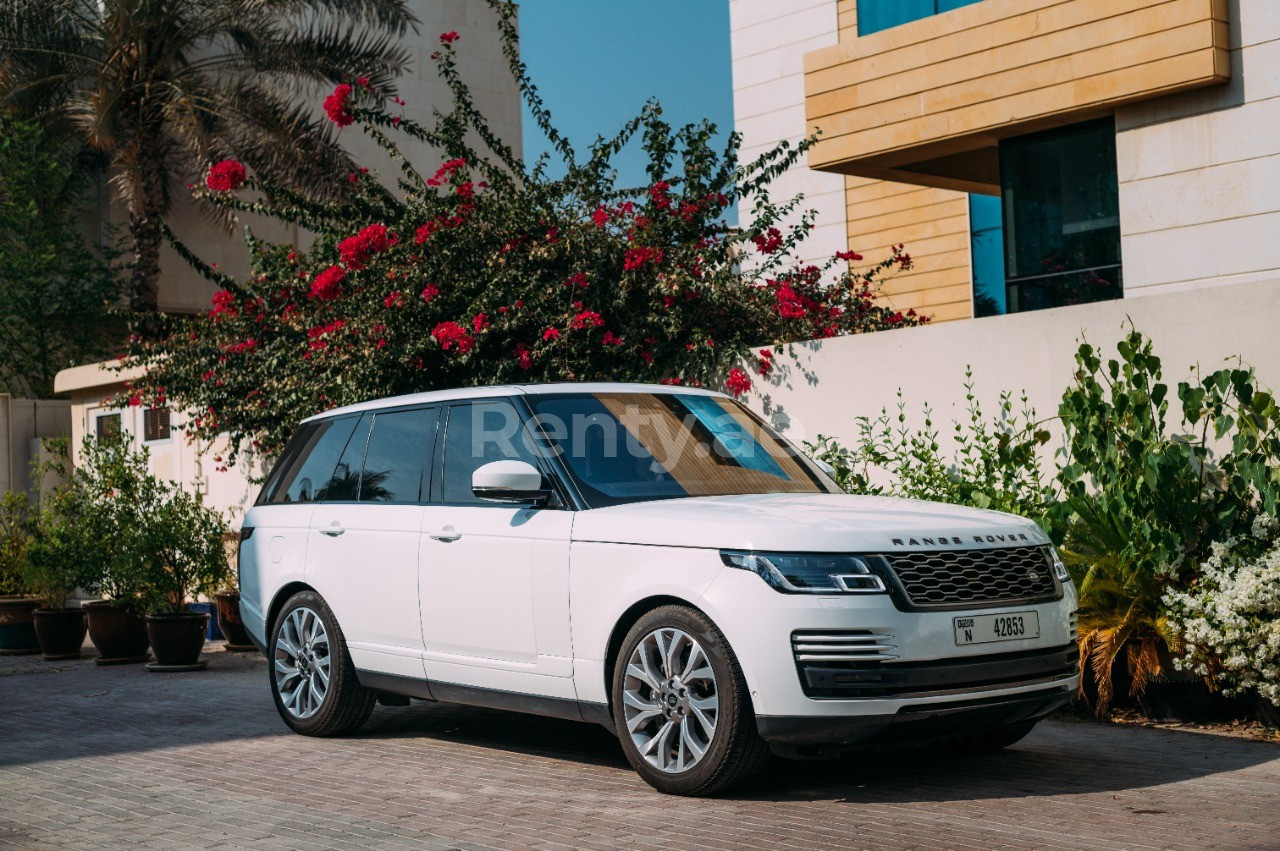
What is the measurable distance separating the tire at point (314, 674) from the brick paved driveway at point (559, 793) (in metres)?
0.14

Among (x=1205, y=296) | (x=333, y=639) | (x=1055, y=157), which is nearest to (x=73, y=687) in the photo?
(x=333, y=639)

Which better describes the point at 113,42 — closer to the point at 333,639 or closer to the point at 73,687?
the point at 73,687

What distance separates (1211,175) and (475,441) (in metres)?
8.46

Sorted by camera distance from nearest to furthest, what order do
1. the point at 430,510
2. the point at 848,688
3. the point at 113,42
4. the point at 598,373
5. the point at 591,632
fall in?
the point at 848,688 → the point at 591,632 → the point at 430,510 → the point at 598,373 → the point at 113,42

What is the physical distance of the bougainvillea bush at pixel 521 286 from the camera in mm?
12094

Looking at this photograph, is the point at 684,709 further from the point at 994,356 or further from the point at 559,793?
the point at 994,356

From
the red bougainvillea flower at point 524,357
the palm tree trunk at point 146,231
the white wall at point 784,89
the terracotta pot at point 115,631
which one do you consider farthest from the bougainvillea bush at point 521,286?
the palm tree trunk at point 146,231

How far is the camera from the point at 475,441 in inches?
313

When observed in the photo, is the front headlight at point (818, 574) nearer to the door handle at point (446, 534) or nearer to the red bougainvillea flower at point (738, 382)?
the door handle at point (446, 534)

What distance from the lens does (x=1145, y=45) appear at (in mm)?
13094

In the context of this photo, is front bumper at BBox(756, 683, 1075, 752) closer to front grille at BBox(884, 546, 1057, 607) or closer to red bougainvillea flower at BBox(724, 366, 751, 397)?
front grille at BBox(884, 546, 1057, 607)

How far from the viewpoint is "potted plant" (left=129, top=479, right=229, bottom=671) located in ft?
43.6

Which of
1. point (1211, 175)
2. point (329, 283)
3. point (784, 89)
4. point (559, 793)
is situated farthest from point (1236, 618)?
point (784, 89)

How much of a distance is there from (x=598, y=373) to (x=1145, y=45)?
5.53 m
